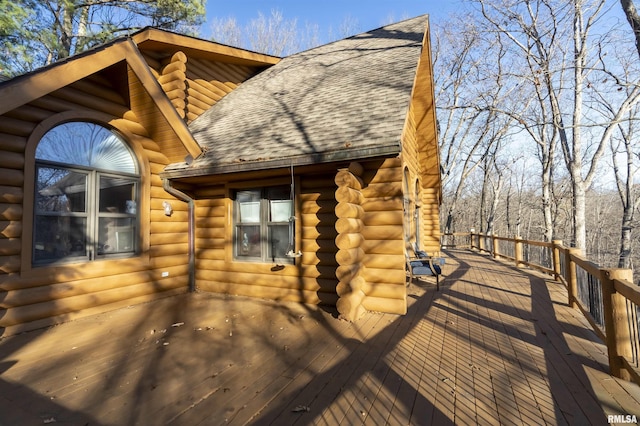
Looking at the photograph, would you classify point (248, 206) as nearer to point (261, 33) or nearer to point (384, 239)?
point (384, 239)

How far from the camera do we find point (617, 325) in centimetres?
273

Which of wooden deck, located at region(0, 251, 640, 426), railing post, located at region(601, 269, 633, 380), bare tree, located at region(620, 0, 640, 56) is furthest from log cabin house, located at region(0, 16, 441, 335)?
bare tree, located at region(620, 0, 640, 56)

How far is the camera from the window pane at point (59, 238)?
4.04 metres

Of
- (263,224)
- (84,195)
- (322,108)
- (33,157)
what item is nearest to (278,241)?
(263,224)

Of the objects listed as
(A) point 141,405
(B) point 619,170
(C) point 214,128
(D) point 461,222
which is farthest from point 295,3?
(D) point 461,222

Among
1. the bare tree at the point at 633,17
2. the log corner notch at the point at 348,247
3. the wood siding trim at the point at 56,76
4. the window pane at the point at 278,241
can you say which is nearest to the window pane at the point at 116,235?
the wood siding trim at the point at 56,76

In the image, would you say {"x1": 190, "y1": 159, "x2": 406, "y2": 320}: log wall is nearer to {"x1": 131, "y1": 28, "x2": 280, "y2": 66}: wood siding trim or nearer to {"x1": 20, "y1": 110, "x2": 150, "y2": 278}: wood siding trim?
{"x1": 20, "y1": 110, "x2": 150, "y2": 278}: wood siding trim

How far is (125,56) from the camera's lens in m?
4.41

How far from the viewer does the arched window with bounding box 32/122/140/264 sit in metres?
4.12

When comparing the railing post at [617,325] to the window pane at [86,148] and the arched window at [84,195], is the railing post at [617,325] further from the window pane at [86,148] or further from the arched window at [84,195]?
the window pane at [86,148]

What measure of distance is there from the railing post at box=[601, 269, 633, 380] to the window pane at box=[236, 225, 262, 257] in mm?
4665

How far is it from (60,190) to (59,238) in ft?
2.27

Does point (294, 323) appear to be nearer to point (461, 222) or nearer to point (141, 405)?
point (141, 405)

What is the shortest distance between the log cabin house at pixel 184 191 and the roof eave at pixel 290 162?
24 mm
